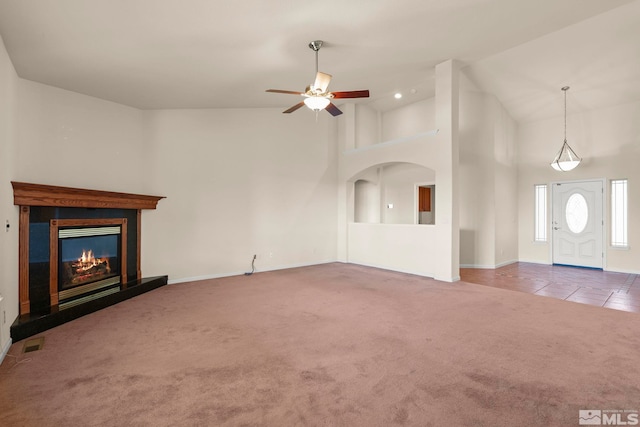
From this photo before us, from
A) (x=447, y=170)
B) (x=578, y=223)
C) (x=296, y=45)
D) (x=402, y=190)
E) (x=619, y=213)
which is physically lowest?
(x=578, y=223)

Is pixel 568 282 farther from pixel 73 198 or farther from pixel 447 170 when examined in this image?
pixel 73 198

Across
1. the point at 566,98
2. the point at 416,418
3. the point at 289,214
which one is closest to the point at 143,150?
the point at 289,214

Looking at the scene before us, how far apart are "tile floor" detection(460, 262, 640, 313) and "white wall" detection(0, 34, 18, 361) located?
6.30 metres

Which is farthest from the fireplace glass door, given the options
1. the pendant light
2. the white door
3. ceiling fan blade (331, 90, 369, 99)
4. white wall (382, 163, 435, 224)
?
the white door

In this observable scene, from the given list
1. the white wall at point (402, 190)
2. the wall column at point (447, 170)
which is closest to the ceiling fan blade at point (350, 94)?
the wall column at point (447, 170)

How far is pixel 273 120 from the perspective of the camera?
6.58 meters

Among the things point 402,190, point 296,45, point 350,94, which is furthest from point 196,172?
point 402,190

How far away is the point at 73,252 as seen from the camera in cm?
397

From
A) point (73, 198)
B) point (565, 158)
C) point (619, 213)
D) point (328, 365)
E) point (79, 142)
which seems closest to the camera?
point (328, 365)

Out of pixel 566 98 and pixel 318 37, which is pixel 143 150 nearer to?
pixel 318 37

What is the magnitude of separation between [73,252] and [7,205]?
1.17 metres

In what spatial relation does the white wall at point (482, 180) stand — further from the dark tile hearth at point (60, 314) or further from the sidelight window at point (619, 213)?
the dark tile hearth at point (60, 314)

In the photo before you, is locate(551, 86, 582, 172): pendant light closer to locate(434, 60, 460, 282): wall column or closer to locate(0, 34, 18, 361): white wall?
locate(434, 60, 460, 282): wall column

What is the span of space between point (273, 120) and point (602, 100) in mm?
6901
